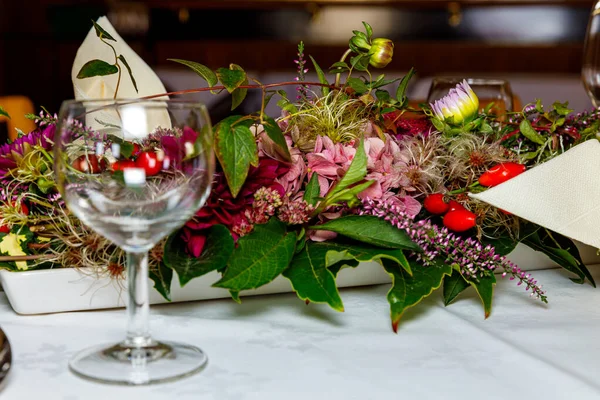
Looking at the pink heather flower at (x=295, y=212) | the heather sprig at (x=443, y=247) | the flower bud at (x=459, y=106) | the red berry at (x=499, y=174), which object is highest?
the flower bud at (x=459, y=106)

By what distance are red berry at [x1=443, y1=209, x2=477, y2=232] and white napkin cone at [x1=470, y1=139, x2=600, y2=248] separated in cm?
4

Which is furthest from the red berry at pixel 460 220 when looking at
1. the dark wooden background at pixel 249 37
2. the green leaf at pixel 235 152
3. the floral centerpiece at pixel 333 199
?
the dark wooden background at pixel 249 37

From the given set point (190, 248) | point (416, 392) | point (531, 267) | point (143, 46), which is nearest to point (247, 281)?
point (190, 248)

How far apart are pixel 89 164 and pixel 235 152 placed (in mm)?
151

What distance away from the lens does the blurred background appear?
13.7 feet

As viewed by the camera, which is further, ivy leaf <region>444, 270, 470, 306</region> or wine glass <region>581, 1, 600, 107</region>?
wine glass <region>581, 1, 600, 107</region>

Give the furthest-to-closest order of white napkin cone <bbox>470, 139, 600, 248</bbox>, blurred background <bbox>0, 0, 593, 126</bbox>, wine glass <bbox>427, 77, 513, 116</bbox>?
1. blurred background <bbox>0, 0, 593, 126</bbox>
2. wine glass <bbox>427, 77, 513, 116</bbox>
3. white napkin cone <bbox>470, 139, 600, 248</bbox>

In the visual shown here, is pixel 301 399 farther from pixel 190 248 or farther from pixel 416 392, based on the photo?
pixel 190 248

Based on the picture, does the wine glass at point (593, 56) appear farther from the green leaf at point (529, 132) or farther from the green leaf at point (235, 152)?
the green leaf at point (235, 152)

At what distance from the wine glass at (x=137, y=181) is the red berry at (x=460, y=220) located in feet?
1.04

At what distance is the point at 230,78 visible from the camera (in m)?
0.76

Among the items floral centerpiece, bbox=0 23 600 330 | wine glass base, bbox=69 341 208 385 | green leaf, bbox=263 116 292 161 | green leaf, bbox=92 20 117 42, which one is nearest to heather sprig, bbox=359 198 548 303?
floral centerpiece, bbox=0 23 600 330

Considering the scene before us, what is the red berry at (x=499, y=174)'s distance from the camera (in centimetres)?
78

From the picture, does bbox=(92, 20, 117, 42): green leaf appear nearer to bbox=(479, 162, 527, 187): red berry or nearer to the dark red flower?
the dark red flower
